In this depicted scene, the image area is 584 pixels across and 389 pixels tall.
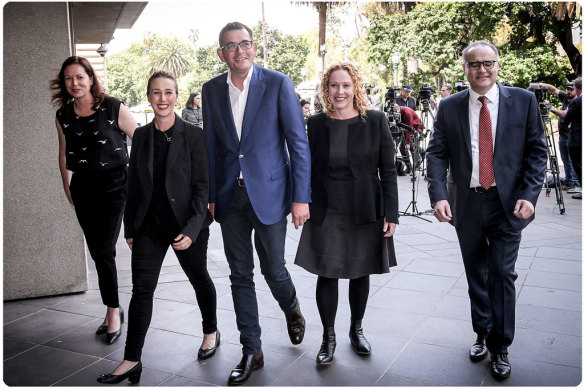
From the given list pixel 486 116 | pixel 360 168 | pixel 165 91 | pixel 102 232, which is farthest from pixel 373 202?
pixel 102 232

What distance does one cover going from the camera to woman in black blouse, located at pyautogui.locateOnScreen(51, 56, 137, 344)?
3668 millimetres

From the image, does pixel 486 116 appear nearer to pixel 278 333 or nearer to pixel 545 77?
pixel 278 333

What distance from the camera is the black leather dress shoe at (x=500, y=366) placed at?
10.0 feet

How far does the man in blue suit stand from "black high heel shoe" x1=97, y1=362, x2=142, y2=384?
1.67 ft

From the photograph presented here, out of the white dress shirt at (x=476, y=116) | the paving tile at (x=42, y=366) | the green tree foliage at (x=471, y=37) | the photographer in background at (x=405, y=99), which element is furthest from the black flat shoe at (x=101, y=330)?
the green tree foliage at (x=471, y=37)

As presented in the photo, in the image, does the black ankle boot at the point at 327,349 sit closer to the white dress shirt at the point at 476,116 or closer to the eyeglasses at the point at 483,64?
the white dress shirt at the point at 476,116

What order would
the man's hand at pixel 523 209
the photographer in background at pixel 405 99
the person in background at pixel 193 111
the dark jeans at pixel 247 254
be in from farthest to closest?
the photographer in background at pixel 405 99, the person in background at pixel 193 111, the dark jeans at pixel 247 254, the man's hand at pixel 523 209

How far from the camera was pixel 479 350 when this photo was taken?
3.34 meters

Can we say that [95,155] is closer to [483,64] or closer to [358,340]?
[358,340]

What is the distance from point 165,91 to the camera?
124 inches

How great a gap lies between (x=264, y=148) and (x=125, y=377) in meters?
1.43

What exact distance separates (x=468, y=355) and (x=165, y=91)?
231 cm

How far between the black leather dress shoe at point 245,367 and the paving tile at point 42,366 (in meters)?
0.92

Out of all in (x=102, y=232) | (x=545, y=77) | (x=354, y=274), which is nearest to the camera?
(x=354, y=274)
